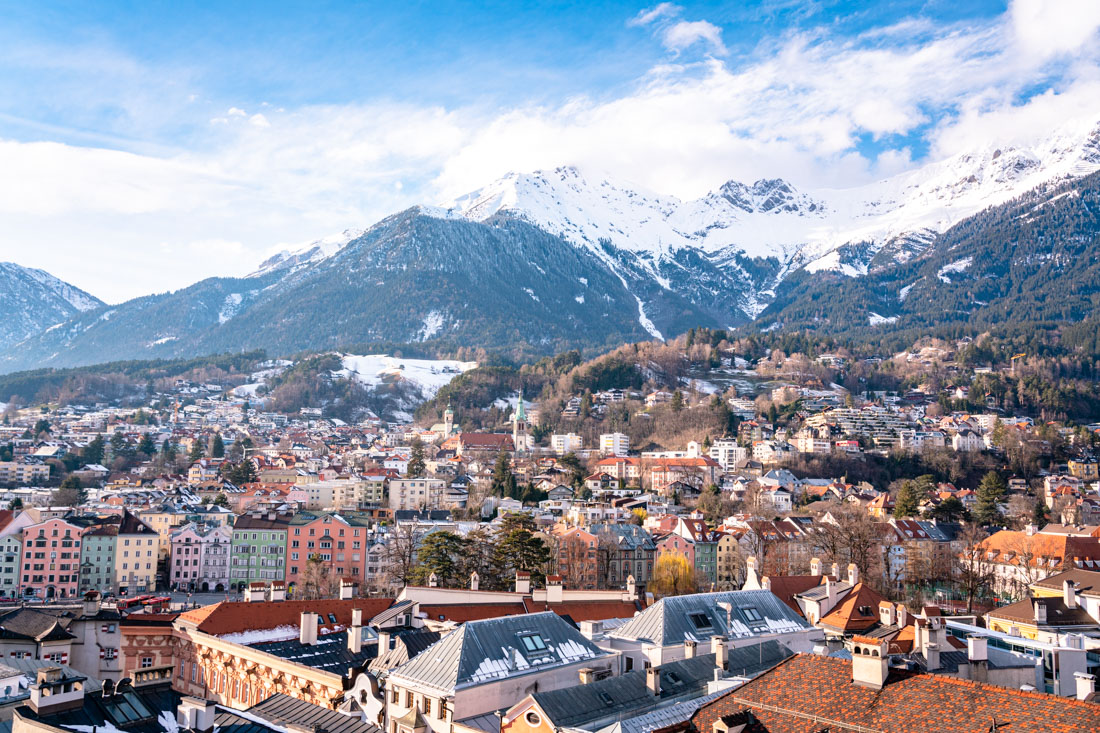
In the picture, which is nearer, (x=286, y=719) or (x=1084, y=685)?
(x=1084, y=685)

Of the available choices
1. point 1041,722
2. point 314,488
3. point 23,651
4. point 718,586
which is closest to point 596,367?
point 314,488

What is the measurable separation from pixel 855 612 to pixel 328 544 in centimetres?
4877

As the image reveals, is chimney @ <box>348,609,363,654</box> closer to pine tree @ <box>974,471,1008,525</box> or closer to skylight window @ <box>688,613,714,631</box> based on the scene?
skylight window @ <box>688,613,714,631</box>

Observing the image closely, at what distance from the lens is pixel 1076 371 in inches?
7047

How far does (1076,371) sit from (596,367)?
93.4 metres

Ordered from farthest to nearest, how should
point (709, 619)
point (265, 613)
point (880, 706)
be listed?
point (265, 613) → point (709, 619) → point (880, 706)

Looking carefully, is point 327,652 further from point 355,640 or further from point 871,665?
point 871,665

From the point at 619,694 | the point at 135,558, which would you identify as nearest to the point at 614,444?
the point at 135,558

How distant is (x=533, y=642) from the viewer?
23.3 m

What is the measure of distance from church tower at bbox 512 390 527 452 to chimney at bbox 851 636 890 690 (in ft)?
437

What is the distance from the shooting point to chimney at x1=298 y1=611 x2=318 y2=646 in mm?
28766

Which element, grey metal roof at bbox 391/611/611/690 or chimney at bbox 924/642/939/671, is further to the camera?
chimney at bbox 924/642/939/671

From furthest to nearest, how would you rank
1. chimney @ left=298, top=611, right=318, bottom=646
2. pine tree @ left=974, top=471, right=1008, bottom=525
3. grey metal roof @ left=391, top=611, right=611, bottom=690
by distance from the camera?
pine tree @ left=974, top=471, right=1008, bottom=525 → chimney @ left=298, top=611, right=318, bottom=646 → grey metal roof @ left=391, top=611, right=611, bottom=690

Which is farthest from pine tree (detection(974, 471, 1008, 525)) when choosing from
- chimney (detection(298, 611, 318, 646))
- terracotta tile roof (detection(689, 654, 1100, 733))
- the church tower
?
terracotta tile roof (detection(689, 654, 1100, 733))
